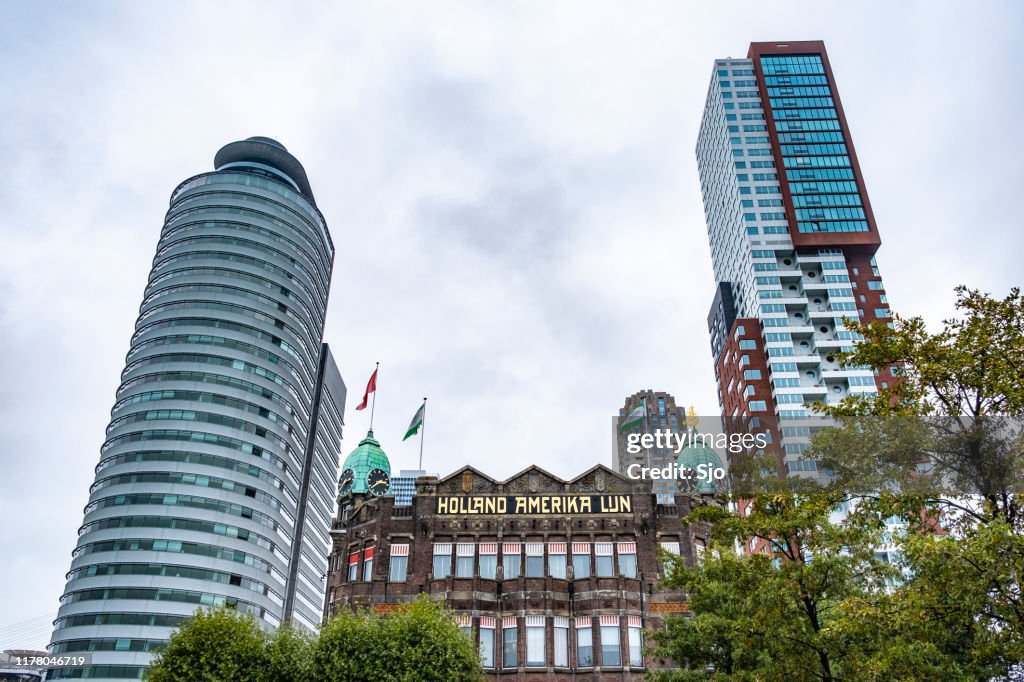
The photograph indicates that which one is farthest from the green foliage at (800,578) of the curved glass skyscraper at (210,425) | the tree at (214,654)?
the curved glass skyscraper at (210,425)

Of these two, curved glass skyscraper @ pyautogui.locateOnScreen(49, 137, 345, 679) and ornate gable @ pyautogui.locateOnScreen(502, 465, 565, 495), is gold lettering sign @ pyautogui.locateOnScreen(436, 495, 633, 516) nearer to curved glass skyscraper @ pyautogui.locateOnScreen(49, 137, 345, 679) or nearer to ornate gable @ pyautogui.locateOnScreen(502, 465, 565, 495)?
ornate gable @ pyautogui.locateOnScreen(502, 465, 565, 495)

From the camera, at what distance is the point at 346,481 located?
6216 centimetres

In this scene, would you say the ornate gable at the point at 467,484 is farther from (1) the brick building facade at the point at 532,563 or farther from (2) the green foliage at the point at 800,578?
(2) the green foliage at the point at 800,578

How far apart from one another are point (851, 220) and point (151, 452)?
118140mm

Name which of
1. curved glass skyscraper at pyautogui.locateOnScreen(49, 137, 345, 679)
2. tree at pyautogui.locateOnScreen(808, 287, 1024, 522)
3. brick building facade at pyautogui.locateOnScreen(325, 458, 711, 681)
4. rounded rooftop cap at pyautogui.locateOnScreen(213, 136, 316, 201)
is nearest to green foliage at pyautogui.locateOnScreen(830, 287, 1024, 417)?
tree at pyautogui.locateOnScreen(808, 287, 1024, 522)

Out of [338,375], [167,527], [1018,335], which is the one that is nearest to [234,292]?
[167,527]

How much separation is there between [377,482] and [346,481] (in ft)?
8.93

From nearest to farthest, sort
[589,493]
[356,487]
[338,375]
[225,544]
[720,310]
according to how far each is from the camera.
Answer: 1. [589,493]
2. [356,487]
3. [225,544]
4. [720,310]
5. [338,375]

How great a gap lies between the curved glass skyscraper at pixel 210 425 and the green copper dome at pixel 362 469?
40546 millimetres

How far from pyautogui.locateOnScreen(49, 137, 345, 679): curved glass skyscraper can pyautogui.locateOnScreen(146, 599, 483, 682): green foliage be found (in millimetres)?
64644

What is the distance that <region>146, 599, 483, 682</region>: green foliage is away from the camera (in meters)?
37.0

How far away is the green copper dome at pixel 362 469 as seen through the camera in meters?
61.1

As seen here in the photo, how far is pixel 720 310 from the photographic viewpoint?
504 ft

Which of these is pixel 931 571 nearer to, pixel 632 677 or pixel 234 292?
pixel 632 677
